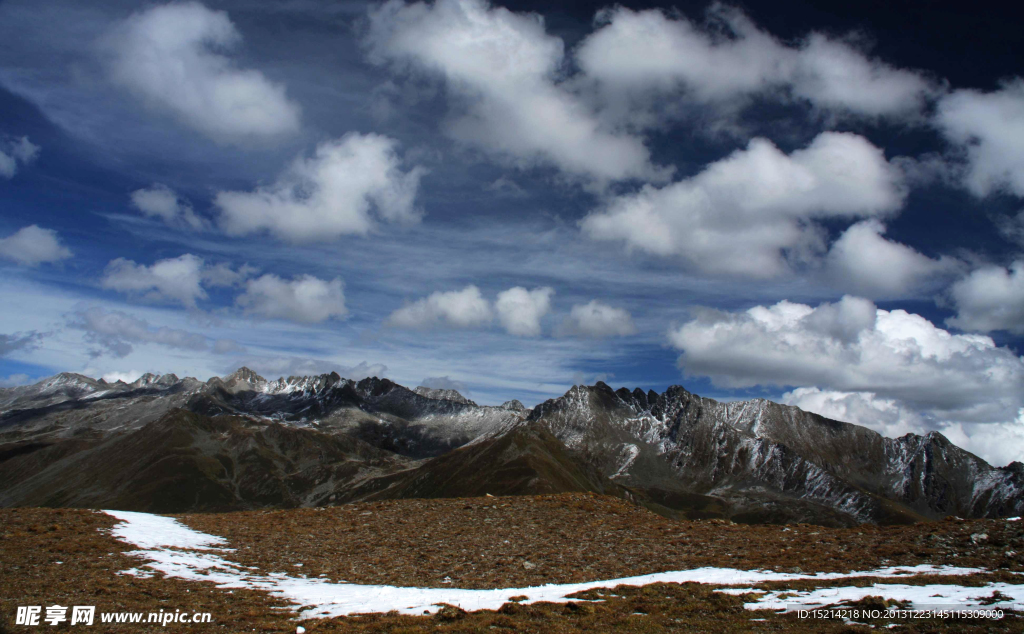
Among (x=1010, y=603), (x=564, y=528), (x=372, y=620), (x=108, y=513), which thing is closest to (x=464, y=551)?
(x=564, y=528)

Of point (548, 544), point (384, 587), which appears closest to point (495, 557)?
point (548, 544)

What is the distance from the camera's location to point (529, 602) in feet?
74.7

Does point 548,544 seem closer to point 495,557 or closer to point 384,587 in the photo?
point 495,557

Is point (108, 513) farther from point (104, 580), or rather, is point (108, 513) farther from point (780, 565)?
point (780, 565)

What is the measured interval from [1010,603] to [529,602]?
1692 centimetres

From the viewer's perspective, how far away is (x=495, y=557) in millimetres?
32031

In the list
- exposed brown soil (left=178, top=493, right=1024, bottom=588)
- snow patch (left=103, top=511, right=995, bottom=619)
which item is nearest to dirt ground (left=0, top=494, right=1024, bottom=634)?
exposed brown soil (left=178, top=493, right=1024, bottom=588)

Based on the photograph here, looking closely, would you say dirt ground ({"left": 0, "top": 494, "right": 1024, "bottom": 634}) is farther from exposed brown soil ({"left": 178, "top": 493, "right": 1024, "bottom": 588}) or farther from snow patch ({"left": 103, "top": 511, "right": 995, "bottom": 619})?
snow patch ({"left": 103, "top": 511, "right": 995, "bottom": 619})

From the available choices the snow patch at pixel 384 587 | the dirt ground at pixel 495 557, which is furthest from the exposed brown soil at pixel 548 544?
A: the snow patch at pixel 384 587

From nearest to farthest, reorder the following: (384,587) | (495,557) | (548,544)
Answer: (384,587), (495,557), (548,544)

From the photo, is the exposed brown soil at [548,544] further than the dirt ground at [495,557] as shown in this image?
Yes

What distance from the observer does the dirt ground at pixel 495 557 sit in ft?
63.6

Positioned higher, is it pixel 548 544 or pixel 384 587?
pixel 548 544

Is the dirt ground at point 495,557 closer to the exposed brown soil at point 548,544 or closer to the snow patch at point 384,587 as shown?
the exposed brown soil at point 548,544
